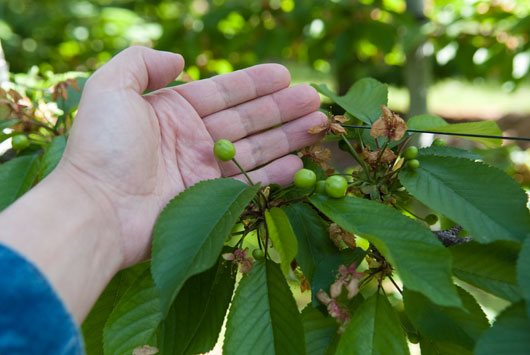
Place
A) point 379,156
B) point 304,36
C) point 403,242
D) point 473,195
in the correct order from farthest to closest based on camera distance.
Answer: point 304,36 < point 379,156 < point 473,195 < point 403,242

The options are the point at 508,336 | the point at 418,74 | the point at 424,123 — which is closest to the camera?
the point at 508,336

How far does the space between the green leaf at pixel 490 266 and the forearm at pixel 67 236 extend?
68cm

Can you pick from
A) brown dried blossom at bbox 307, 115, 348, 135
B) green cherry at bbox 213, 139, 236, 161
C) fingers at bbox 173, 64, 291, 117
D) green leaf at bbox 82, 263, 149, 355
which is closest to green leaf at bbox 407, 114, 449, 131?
brown dried blossom at bbox 307, 115, 348, 135

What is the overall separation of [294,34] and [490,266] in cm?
284

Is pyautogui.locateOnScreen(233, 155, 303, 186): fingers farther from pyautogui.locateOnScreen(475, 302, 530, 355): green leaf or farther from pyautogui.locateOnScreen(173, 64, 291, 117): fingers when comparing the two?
pyautogui.locateOnScreen(475, 302, 530, 355): green leaf

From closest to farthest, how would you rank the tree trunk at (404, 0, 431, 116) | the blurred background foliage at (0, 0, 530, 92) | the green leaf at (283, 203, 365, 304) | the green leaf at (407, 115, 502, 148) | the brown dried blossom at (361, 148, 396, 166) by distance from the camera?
the green leaf at (283, 203, 365, 304), the brown dried blossom at (361, 148, 396, 166), the green leaf at (407, 115, 502, 148), the tree trunk at (404, 0, 431, 116), the blurred background foliage at (0, 0, 530, 92)

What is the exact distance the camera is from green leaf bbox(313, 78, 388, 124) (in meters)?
1.32

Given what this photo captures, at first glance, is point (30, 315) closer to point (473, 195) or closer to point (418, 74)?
point (473, 195)

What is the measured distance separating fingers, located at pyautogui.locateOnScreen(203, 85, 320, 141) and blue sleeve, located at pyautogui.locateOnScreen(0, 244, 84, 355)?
629 millimetres

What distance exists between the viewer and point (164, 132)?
54.2 inches

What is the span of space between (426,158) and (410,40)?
1.59 m

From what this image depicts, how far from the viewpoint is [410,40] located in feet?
8.61

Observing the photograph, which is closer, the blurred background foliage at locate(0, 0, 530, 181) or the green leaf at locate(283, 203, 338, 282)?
the green leaf at locate(283, 203, 338, 282)

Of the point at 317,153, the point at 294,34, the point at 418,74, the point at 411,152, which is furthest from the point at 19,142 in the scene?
the point at 294,34
